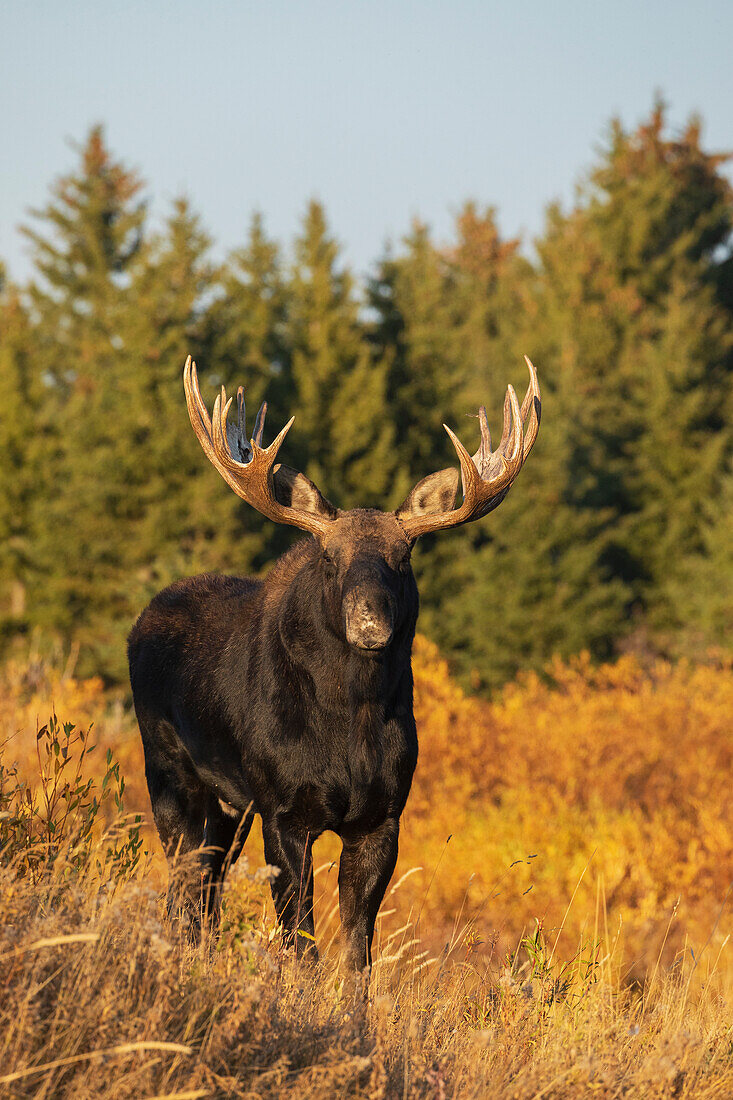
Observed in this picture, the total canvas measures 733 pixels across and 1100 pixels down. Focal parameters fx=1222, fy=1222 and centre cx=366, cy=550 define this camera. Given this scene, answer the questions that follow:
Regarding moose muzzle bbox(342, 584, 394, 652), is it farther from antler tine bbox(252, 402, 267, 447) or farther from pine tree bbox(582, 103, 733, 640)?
pine tree bbox(582, 103, 733, 640)

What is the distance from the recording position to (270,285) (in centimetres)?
3622

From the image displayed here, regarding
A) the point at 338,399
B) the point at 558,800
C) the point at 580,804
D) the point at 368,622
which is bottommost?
the point at 580,804

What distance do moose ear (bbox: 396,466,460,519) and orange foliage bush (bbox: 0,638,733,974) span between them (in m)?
6.75

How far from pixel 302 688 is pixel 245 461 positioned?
1.25m

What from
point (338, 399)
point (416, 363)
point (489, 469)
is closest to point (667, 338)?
point (416, 363)

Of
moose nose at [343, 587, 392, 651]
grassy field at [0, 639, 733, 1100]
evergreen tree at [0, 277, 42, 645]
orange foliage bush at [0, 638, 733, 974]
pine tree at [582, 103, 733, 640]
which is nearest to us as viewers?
grassy field at [0, 639, 733, 1100]

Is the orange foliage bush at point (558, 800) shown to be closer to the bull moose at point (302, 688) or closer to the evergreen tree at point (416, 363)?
the bull moose at point (302, 688)

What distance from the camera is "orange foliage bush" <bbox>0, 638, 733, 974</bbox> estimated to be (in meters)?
13.5

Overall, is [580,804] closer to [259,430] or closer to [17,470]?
[259,430]

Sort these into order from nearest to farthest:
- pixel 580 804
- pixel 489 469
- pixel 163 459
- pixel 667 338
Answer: pixel 489 469 < pixel 580 804 < pixel 163 459 < pixel 667 338

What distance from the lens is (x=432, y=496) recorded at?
18.9ft

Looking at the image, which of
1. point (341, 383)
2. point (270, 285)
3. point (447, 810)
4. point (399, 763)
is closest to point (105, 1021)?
point (399, 763)

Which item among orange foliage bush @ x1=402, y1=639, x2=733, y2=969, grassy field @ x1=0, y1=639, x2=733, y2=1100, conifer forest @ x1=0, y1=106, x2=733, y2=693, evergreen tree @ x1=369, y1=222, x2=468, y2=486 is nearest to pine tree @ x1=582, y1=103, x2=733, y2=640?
conifer forest @ x1=0, y1=106, x2=733, y2=693

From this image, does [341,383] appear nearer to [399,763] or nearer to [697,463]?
[697,463]
